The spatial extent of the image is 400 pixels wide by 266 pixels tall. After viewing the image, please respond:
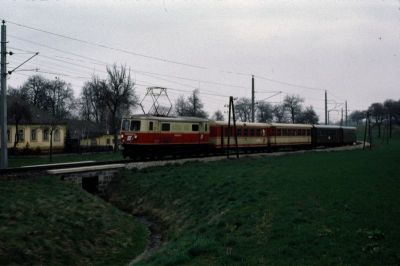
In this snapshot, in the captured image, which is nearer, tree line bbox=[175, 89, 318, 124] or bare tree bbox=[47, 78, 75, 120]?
bare tree bbox=[47, 78, 75, 120]

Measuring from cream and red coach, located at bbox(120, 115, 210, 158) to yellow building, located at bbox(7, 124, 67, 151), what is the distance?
2168 cm

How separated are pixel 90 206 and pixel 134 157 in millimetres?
10518

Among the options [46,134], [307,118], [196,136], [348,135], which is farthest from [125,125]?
[307,118]

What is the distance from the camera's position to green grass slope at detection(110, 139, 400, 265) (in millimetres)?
10148

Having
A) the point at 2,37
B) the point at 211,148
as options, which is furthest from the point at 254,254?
the point at 211,148

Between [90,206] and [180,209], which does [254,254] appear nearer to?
[180,209]

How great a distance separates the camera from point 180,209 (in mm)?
19484

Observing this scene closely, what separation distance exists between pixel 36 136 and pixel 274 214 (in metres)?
43.4

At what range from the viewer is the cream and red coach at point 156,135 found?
28641mm

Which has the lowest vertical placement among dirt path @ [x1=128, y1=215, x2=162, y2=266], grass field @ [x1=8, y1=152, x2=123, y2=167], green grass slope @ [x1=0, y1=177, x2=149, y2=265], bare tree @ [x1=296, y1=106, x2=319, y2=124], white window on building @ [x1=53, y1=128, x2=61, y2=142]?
dirt path @ [x1=128, y1=215, x2=162, y2=266]

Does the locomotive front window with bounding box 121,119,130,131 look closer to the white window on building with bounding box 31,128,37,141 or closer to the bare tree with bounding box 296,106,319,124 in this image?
the white window on building with bounding box 31,128,37,141

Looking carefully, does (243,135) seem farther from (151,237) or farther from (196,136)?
(151,237)

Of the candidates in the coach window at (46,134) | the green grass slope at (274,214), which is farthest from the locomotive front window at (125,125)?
the coach window at (46,134)

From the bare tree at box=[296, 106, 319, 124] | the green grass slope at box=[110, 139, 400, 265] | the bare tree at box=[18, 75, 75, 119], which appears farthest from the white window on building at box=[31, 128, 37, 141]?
the bare tree at box=[296, 106, 319, 124]
